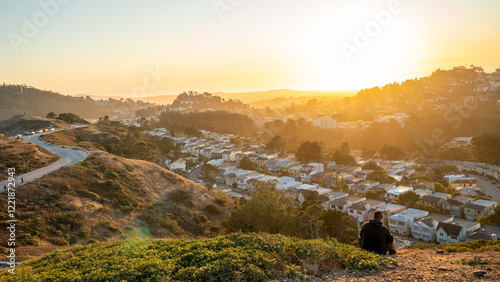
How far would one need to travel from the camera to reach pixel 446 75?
299 feet

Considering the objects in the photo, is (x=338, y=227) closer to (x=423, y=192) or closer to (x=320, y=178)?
(x=423, y=192)

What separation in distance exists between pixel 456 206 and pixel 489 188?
8802 mm

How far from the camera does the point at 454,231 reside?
1648 centimetres


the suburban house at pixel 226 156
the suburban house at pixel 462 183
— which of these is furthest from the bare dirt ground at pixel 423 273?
the suburban house at pixel 226 156

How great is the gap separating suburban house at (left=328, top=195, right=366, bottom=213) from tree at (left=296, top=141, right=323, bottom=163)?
43.8ft

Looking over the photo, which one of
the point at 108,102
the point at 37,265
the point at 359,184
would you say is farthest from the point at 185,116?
the point at 108,102

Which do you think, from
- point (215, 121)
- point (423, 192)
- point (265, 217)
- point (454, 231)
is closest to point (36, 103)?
point (215, 121)

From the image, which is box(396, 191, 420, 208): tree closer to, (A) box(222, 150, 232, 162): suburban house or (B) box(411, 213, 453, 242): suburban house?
(B) box(411, 213, 453, 242): suburban house

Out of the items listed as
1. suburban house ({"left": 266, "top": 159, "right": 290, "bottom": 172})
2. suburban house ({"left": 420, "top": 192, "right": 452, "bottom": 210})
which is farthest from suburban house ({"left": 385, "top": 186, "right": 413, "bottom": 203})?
suburban house ({"left": 266, "top": 159, "right": 290, "bottom": 172})

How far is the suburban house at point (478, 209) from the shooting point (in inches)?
773

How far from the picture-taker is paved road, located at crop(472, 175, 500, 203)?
24.3m

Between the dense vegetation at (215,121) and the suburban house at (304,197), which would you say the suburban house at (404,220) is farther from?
the dense vegetation at (215,121)

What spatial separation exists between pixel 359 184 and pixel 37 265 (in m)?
25.2

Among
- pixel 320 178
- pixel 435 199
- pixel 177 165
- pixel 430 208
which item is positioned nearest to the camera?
pixel 430 208
